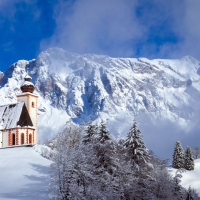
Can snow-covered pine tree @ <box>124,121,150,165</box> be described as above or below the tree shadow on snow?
above

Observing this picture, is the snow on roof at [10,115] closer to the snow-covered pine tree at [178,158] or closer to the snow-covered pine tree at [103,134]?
the snow-covered pine tree at [103,134]

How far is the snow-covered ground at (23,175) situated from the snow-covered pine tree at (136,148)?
9.32m

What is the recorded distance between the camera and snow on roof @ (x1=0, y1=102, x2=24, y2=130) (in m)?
60.6

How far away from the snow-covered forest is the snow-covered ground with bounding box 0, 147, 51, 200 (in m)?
2.08

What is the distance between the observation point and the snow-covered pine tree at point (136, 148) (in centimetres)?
4062

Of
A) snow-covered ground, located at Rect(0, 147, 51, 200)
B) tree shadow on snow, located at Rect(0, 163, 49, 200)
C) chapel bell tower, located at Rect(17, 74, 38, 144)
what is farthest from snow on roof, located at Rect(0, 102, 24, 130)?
tree shadow on snow, located at Rect(0, 163, 49, 200)

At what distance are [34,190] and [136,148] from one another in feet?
45.4

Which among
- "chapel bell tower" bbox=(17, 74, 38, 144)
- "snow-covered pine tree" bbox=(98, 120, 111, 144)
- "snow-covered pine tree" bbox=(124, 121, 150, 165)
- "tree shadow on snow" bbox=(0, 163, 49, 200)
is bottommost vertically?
"tree shadow on snow" bbox=(0, 163, 49, 200)

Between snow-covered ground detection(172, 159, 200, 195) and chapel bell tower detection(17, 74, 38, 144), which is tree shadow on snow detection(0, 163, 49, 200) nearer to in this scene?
chapel bell tower detection(17, 74, 38, 144)

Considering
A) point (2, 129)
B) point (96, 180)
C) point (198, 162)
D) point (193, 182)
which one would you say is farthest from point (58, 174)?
point (198, 162)

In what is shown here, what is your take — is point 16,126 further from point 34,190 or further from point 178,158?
point 178,158

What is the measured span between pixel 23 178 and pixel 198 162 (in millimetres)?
76374

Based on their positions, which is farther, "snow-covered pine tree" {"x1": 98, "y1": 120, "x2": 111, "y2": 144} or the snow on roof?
the snow on roof

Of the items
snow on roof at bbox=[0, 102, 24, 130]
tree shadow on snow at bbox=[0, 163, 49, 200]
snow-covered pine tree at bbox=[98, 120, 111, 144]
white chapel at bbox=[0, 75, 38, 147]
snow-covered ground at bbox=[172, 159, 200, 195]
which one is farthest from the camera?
snow-covered ground at bbox=[172, 159, 200, 195]
